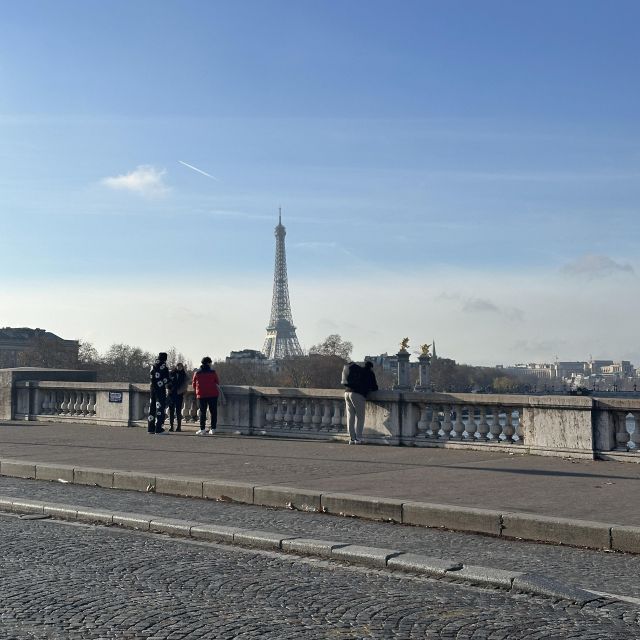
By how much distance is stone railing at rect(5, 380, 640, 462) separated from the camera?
1475cm

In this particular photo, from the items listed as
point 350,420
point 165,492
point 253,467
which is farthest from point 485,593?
point 350,420

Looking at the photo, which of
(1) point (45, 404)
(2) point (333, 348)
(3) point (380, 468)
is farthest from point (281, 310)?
(3) point (380, 468)

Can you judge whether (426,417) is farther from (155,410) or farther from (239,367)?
(239,367)

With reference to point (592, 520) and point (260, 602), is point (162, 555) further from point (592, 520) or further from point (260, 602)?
point (592, 520)

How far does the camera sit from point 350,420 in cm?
1794

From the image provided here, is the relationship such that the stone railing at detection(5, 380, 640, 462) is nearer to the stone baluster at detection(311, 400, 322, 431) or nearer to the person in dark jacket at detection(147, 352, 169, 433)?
the stone baluster at detection(311, 400, 322, 431)

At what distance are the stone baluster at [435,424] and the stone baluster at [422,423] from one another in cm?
10

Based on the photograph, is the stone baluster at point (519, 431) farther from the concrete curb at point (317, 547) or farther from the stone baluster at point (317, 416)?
the concrete curb at point (317, 547)

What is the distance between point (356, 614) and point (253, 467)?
25.3ft

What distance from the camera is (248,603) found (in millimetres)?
6473

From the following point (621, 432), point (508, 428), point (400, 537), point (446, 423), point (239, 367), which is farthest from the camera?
point (239, 367)

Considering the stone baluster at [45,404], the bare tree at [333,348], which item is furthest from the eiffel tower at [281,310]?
the stone baluster at [45,404]

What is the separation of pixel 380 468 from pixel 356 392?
3987 mm

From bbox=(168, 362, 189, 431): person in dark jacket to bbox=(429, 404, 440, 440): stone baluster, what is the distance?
20.4 ft
